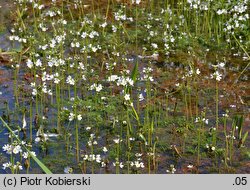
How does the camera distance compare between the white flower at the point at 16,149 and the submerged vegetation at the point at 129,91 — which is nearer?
the white flower at the point at 16,149

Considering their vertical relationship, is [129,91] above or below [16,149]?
above

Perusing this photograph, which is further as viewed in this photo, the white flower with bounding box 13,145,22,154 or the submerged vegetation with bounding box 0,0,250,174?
the submerged vegetation with bounding box 0,0,250,174

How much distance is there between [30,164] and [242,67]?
3.82 metres

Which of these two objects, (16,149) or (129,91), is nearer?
(16,149)

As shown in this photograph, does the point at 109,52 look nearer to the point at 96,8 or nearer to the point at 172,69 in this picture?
the point at 172,69

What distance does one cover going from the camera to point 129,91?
751 centimetres

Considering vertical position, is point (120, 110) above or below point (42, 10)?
below

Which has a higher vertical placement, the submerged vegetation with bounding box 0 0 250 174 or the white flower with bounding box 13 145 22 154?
the submerged vegetation with bounding box 0 0 250 174

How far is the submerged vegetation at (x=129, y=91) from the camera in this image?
640cm

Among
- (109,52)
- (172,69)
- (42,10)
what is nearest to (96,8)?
(42,10)

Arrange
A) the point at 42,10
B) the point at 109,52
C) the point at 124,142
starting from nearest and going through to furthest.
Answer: the point at 124,142, the point at 109,52, the point at 42,10

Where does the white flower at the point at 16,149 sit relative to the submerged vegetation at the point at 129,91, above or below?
below

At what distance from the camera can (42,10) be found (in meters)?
10.4

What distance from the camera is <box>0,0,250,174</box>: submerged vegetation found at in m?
6.40
